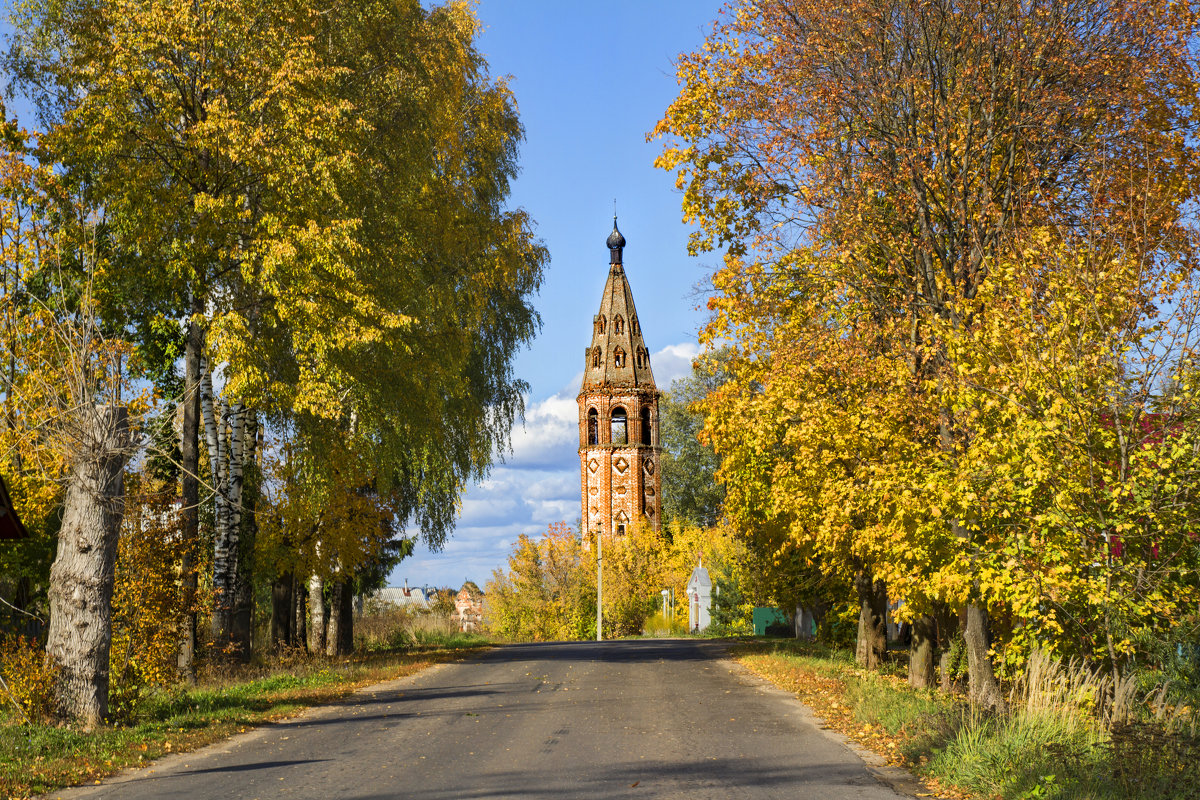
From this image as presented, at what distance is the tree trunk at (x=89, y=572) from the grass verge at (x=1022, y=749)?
29.6 feet

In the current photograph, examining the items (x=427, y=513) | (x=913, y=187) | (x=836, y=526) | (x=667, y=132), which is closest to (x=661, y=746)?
(x=836, y=526)

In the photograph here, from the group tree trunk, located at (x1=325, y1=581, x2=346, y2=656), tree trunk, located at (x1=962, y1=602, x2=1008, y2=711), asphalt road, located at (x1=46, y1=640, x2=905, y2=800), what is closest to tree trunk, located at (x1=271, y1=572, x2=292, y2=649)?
tree trunk, located at (x1=325, y1=581, x2=346, y2=656)

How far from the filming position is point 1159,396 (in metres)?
11.3

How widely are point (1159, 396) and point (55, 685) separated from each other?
13.0 meters

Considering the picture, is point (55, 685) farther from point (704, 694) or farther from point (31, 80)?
point (31, 80)

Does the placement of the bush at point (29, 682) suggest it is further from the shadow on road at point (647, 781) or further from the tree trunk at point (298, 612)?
the tree trunk at point (298, 612)

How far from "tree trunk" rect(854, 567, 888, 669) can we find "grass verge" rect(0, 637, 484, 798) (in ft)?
31.9

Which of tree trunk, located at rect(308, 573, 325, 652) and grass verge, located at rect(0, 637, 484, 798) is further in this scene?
tree trunk, located at rect(308, 573, 325, 652)

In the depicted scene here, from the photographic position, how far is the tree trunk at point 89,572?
12781 millimetres

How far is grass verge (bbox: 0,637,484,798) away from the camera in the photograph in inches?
394

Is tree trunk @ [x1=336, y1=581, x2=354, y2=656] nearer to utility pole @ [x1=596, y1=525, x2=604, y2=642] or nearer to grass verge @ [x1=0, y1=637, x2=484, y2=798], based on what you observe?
grass verge @ [x1=0, y1=637, x2=484, y2=798]

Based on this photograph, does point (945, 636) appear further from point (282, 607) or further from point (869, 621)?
point (282, 607)

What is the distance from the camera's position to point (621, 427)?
2635 inches

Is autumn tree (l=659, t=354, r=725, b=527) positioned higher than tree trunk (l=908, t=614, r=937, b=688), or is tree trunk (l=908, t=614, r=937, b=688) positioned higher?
autumn tree (l=659, t=354, r=725, b=527)
